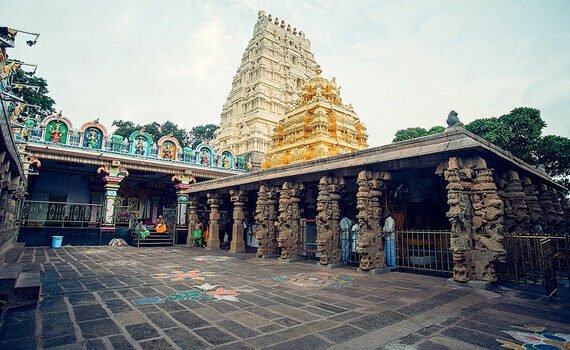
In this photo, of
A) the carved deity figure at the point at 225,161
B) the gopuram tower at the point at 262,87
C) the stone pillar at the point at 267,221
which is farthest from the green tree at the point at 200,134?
the stone pillar at the point at 267,221

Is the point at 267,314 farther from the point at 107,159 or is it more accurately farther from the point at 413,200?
the point at 107,159

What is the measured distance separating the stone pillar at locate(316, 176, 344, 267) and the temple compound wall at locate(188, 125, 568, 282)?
28mm

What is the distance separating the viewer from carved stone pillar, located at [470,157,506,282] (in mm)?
5664

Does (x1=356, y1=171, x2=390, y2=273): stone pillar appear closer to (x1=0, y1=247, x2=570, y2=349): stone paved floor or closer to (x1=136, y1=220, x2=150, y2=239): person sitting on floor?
(x1=0, y1=247, x2=570, y2=349): stone paved floor

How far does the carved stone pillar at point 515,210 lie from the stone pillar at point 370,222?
3.12 m

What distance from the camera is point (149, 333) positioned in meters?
3.04

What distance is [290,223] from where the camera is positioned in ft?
31.7

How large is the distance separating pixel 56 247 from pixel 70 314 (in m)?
12.5

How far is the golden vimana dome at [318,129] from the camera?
1683 cm

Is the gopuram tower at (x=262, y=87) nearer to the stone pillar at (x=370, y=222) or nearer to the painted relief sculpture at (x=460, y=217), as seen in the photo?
the stone pillar at (x=370, y=222)

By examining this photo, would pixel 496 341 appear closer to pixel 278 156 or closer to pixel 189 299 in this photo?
pixel 189 299

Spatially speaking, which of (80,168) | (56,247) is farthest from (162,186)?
(56,247)

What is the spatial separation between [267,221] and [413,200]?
5.05m

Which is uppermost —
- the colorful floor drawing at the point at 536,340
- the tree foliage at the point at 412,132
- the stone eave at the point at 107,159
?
the tree foliage at the point at 412,132
